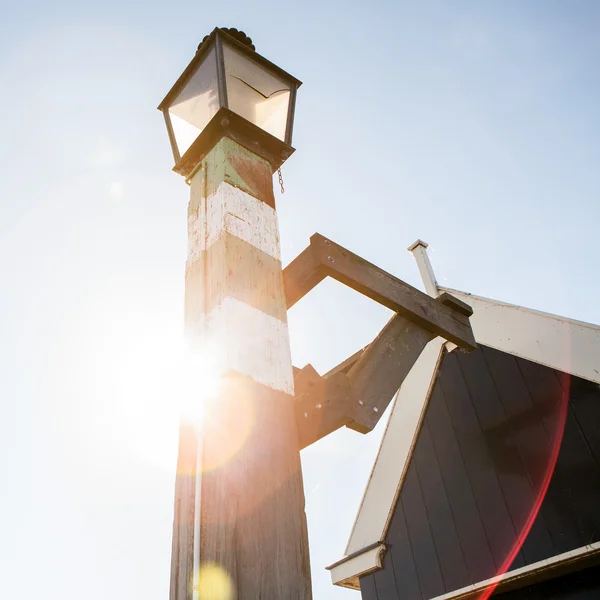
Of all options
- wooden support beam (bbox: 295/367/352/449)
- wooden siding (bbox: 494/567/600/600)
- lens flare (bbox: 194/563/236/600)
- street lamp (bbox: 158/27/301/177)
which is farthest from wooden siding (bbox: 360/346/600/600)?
lens flare (bbox: 194/563/236/600)

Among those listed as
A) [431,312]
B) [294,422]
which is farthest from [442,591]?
[294,422]

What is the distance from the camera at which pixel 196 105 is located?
7.15 ft

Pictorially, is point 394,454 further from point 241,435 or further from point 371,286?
point 241,435

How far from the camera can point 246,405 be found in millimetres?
1317

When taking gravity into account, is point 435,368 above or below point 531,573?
above

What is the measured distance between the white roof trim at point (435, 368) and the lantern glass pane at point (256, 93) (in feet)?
9.68

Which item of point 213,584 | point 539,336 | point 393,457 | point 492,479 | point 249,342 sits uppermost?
point 539,336

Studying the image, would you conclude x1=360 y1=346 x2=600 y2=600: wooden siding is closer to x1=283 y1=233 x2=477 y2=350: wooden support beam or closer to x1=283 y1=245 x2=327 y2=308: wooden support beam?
x1=283 y1=233 x2=477 y2=350: wooden support beam

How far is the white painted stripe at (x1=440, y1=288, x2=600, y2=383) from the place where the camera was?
376 cm

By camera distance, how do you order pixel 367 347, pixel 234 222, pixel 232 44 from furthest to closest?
pixel 232 44, pixel 367 347, pixel 234 222

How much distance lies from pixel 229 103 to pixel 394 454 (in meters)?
3.94

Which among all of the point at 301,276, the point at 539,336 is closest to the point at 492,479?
the point at 539,336

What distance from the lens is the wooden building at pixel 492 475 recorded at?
355cm

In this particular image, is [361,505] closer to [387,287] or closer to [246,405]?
[387,287]
